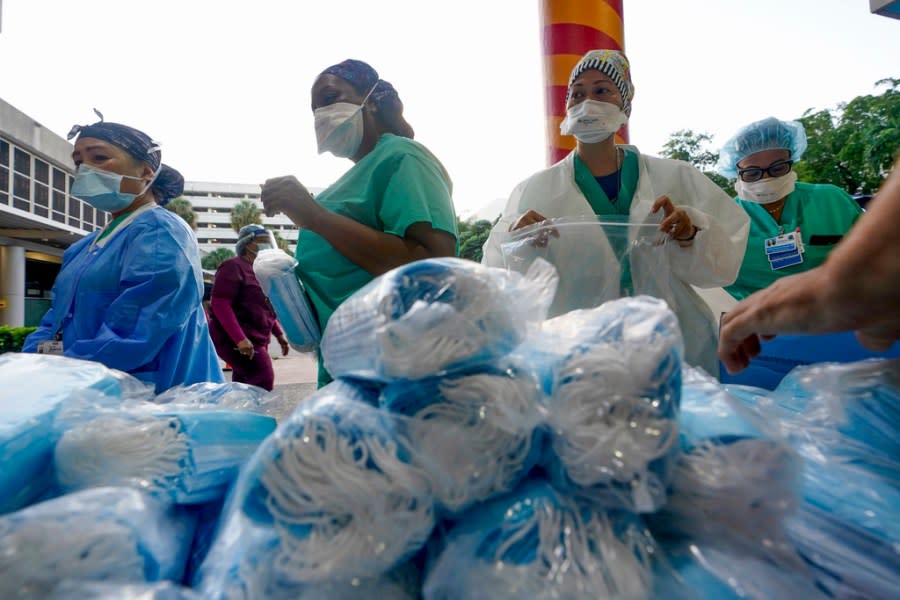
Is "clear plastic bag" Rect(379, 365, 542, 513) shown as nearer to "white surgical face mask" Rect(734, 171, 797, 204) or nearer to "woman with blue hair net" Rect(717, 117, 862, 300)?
"woman with blue hair net" Rect(717, 117, 862, 300)

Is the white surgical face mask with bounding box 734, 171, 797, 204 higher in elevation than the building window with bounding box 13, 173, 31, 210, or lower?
lower

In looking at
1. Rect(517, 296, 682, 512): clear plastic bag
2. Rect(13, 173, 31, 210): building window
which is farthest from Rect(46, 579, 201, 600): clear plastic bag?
Rect(13, 173, 31, 210): building window

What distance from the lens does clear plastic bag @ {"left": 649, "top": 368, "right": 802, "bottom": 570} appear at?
52cm

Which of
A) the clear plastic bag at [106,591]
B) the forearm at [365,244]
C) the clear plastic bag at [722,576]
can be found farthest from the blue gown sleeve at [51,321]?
the clear plastic bag at [722,576]

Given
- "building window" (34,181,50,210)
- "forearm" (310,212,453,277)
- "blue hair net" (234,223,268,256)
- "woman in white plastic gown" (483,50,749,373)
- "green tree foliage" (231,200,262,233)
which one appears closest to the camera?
"forearm" (310,212,453,277)

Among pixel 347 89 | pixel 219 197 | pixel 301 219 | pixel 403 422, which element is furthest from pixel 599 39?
pixel 219 197

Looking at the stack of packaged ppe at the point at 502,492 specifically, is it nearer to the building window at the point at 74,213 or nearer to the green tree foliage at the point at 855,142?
the green tree foliage at the point at 855,142

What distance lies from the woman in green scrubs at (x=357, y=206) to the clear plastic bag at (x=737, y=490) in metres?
0.89

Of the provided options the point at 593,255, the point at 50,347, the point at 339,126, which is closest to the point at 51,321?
the point at 50,347

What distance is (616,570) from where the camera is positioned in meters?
0.46

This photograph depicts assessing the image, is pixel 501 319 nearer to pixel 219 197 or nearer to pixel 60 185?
pixel 60 185

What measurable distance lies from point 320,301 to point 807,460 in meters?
1.13

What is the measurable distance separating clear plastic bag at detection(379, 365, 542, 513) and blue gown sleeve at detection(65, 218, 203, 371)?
1.31 metres

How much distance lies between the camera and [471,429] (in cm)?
51
